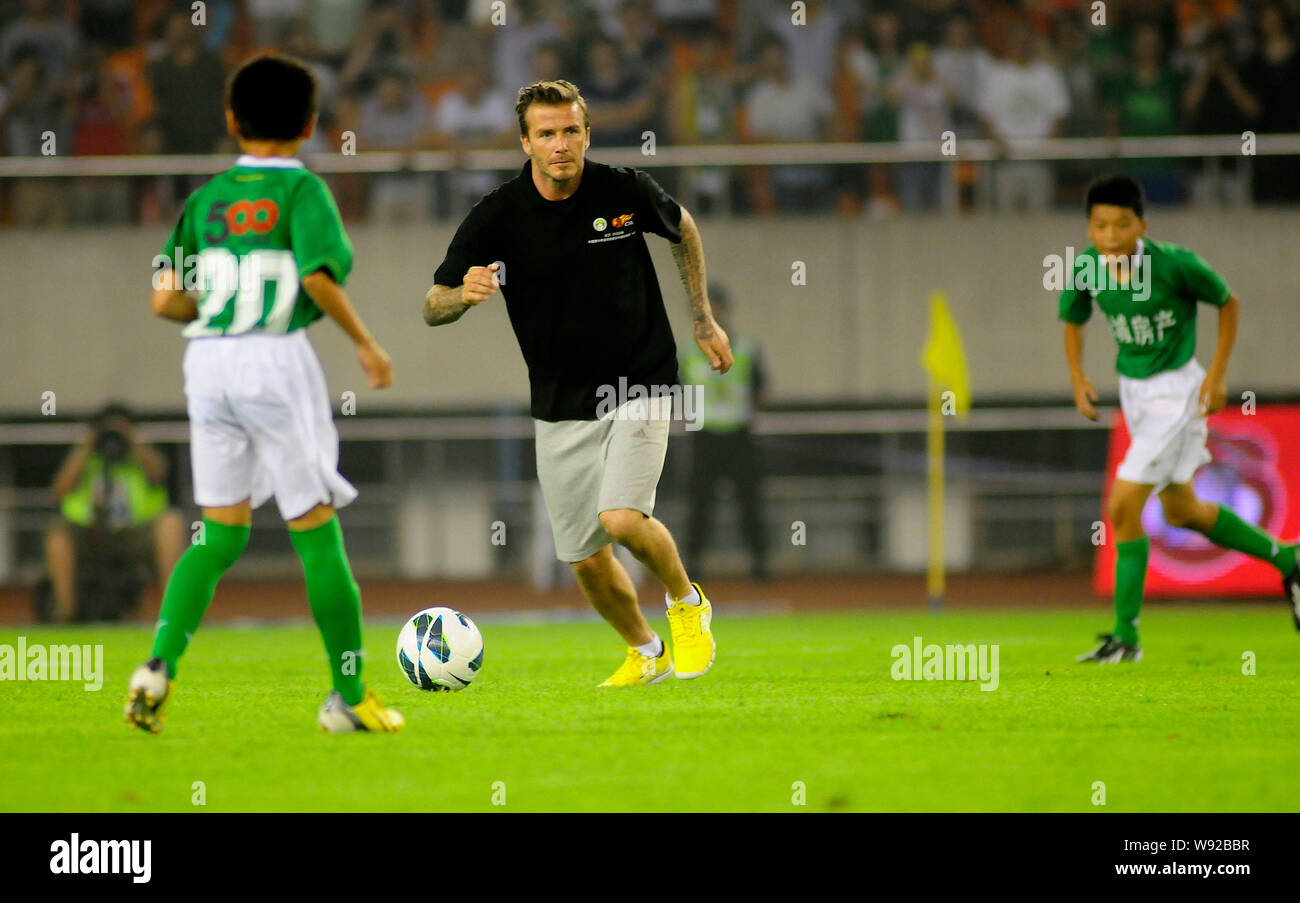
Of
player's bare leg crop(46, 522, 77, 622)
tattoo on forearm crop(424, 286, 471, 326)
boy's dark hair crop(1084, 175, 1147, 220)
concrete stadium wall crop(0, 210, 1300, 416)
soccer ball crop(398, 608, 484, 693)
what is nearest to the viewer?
tattoo on forearm crop(424, 286, 471, 326)

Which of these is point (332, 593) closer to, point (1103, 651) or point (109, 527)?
point (1103, 651)

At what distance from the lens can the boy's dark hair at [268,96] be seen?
5.18 m

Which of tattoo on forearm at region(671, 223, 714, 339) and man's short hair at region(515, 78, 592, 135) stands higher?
man's short hair at region(515, 78, 592, 135)

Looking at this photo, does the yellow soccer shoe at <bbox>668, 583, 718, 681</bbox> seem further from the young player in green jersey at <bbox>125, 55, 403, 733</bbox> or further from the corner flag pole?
the corner flag pole

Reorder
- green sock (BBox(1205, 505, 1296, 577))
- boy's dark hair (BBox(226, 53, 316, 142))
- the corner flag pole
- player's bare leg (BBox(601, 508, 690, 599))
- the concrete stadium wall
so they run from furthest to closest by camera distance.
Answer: the concrete stadium wall < the corner flag pole < green sock (BBox(1205, 505, 1296, 577)) < player's bare leg (BBox(601, 508, 690, 599)) < boy's dark hair (BBox(226, 53, 316, 142))

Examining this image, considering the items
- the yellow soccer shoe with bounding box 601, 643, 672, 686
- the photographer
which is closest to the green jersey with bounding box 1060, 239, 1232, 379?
the yellow soccer shoe with bounding box 601, 643, 672, 686

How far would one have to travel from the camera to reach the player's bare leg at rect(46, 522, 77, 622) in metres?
12.2

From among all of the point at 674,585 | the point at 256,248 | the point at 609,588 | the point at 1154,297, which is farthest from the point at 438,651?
the point at 1154,297

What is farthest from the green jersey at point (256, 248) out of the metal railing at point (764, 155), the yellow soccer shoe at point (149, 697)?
the metal railing at point (764, 155)

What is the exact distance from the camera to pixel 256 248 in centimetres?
514

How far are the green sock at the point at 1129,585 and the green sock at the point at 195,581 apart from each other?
428cm

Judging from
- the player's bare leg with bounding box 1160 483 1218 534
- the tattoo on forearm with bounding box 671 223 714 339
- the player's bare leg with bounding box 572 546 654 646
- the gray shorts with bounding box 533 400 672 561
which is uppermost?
the tattoo on forearm with bounding box 671 223 714 339

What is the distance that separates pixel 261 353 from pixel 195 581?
78cm

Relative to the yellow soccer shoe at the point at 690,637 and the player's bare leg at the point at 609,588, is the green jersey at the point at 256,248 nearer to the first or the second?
the player's bare leg at the point at 609,588
